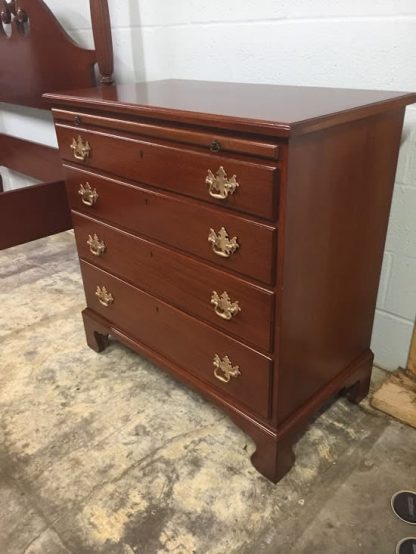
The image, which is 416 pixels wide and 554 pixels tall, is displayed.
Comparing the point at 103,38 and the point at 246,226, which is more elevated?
the point at 103,38

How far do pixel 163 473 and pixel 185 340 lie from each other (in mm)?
363

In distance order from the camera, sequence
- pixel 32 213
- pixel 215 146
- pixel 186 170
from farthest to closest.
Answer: pixel 32 213 → pixel 186 170 → pixel 215 146

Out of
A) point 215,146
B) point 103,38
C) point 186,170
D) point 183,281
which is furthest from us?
point 103,38

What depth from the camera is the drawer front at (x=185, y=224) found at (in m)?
1.02

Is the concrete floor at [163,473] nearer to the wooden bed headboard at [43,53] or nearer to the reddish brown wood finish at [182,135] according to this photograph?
the reddish brown wood finish at [182,135]

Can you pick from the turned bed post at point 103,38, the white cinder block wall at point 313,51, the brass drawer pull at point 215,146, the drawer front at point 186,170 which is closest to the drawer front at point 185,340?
the drawer front at point 186,170

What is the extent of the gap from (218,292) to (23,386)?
0.90m

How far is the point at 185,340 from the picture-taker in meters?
1.37

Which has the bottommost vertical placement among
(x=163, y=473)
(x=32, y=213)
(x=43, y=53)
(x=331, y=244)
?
(x=163, y=473)

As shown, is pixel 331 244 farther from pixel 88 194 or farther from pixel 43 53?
pixel 43 53

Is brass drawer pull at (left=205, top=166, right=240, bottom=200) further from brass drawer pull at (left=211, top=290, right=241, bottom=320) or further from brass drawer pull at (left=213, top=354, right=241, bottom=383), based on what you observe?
brass drawer pull at (left=213, top=354, right=241, bottom=383)

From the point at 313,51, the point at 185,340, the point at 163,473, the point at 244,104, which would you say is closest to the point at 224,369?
the point at 185,340

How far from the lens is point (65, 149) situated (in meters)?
1.48

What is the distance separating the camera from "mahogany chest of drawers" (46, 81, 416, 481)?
3.20 ft
